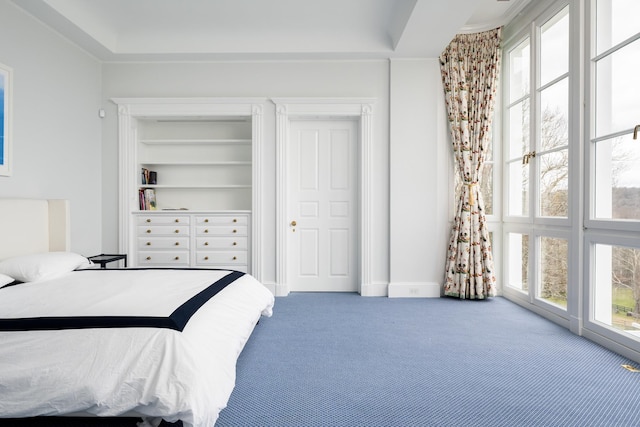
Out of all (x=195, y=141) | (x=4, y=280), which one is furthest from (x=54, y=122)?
(x=4, y=280)

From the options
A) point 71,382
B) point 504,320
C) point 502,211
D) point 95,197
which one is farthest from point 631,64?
point 95,197

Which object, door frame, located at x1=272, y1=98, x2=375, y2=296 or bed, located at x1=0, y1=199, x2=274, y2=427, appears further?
door frame, located at x1=272, y1=98, x2=375, y2=296

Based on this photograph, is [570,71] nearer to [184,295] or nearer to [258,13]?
[258,13]

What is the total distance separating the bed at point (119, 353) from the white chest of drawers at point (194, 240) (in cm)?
202

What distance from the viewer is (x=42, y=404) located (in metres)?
1.42

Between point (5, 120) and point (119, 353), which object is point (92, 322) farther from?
point (5, 120)

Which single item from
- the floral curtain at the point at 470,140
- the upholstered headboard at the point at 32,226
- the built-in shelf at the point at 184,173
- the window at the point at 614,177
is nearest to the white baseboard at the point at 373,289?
the floral curtain at the point at 470,140

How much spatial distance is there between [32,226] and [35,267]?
2.48 ft

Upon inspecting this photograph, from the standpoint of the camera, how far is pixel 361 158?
13.7 feet

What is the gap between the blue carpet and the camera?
176cm

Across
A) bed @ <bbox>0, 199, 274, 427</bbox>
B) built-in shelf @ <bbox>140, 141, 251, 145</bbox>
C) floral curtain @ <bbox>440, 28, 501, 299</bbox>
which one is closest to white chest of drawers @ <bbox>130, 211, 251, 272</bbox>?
built-in shelf @ <bbox>140, 141, 251, 145</bbox>

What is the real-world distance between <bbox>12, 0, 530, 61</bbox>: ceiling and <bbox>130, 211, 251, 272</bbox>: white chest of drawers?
1.89m

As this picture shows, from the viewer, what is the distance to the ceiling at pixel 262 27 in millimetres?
3428

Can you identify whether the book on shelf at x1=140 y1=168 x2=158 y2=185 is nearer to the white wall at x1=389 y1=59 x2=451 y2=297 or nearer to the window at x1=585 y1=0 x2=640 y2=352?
the white wall at x1=389 y1=59 x2=451 y2=297
